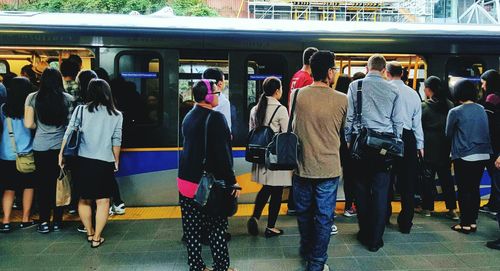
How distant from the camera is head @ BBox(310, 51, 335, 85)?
3.71 m

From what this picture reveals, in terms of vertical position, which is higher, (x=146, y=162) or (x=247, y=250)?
(x=146, y=162)

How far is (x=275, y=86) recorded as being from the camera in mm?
4559

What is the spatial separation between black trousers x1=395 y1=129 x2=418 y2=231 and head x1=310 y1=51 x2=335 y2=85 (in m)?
1.64

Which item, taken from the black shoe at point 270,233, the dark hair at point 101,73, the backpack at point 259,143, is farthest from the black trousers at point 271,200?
the dark hair at point 101,73

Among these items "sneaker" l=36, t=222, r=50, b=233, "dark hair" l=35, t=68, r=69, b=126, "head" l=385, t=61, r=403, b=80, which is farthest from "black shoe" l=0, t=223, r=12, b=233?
"head" l=385, t=61, r=403, b=80

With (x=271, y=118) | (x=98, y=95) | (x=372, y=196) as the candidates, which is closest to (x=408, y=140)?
(x=372, y=196)

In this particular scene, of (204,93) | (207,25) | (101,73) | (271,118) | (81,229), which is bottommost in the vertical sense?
(81,229)

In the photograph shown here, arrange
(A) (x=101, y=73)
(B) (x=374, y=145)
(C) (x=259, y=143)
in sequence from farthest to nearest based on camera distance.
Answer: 1. (A) (x=101, y=73)
2. (C) (x=259, y=143)
3. (B) (x=374, y=145)

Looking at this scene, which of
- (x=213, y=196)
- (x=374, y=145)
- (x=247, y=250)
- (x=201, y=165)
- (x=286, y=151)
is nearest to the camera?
(x=213, y=196)

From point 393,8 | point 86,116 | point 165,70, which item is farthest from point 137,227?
point 393,8

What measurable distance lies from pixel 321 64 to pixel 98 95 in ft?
7.63

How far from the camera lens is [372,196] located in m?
4.42

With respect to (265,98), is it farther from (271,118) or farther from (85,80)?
(85,80)

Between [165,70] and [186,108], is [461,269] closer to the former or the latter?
[186,108]
